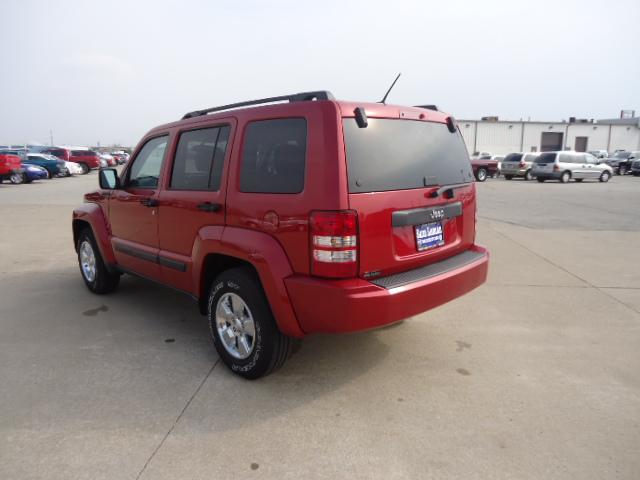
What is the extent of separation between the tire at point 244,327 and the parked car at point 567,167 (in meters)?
25.5

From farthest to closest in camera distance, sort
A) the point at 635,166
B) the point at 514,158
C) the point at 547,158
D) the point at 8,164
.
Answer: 1. the point at 635,166
2. the point at 514,158
3. the point at 547,158
4. the point at 8,164

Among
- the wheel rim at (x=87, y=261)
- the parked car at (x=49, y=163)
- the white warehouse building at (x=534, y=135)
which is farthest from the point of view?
the white warehouse building at (x=534, y=135)

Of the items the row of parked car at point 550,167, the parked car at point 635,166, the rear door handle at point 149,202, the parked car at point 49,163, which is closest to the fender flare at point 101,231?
the rear door handle at point 149,202

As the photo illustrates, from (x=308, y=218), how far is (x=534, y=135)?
62.4m

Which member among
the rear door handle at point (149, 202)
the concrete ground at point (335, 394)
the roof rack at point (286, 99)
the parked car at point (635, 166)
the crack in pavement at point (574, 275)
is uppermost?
the roof rack at point (286, 99)

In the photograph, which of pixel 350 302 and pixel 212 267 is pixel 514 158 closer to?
pixel 212 267

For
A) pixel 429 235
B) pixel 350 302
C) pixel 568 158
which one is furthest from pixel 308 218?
pixel 568 158

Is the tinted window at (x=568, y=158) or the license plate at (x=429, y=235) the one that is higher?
the license plate at (x=429, y=235)

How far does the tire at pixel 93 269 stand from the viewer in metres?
4.96

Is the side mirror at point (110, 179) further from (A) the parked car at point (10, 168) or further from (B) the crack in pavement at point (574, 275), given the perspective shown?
(A) the parked car at point (10, 168)

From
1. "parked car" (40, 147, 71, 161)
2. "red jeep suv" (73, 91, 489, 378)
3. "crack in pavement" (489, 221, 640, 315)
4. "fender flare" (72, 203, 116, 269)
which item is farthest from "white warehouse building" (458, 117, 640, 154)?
"red jeep suv" (73, 91, 489, 378)

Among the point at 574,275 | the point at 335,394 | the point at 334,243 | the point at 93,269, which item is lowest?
the point at 574,275

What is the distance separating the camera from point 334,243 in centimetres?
258

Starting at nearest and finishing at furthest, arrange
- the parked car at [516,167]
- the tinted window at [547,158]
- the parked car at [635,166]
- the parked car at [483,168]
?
the tinted window at [547,158]
the parked car at [483,168]
the parked car at [516,167]
the parked car at [635,166]
